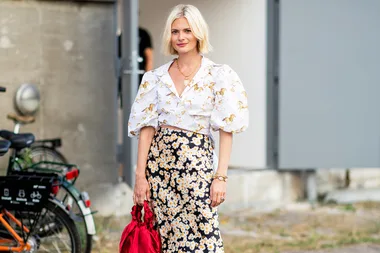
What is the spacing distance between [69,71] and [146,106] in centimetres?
302

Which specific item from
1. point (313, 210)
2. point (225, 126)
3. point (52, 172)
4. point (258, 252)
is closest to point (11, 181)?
point (52, 172)

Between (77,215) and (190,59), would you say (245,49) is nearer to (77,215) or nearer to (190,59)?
(77,215)

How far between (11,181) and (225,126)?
1.54 meters

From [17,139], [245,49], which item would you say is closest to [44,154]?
[17,139]

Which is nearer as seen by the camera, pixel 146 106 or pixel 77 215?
pixel 146 106

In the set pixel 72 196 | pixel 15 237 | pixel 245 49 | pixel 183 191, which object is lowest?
pixel 15 237

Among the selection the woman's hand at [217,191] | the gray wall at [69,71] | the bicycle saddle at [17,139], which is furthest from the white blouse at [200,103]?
the gray wall at [69,71]

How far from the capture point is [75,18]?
252 inches

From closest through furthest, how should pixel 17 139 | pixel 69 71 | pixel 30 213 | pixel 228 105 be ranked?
pixel 228 105, pixel 30 213, pixel 17 139, pixel 69 71

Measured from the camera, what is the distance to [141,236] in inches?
138

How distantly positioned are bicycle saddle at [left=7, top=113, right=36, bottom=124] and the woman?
8.81 ft

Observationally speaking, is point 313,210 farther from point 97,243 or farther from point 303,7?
point 97,243

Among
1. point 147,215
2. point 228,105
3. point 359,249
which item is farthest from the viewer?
point 359,249

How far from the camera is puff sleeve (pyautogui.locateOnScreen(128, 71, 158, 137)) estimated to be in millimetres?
3545
